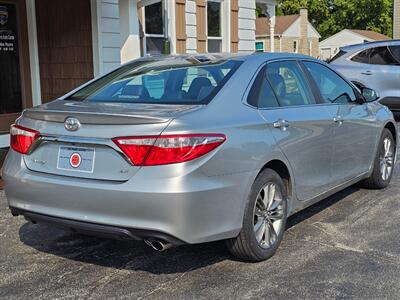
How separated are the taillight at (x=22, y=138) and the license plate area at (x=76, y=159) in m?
0.28

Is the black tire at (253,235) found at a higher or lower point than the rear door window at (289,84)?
lower

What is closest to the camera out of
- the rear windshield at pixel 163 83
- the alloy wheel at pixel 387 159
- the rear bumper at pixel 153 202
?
the rear bumper at pixel 153 202

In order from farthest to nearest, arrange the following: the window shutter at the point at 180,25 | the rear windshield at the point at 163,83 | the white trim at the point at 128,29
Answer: the window shutter at the point at 180,25 → the white trim at the point at 128,29 → the rear windshield at the point at 163,83

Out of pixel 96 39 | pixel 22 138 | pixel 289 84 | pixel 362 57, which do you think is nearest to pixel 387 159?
pixel 289 84

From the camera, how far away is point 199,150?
360 cm

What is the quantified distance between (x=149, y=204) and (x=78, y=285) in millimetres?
845

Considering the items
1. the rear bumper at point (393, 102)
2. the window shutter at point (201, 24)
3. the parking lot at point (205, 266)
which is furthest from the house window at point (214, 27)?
the parking lot at point (205, 266)

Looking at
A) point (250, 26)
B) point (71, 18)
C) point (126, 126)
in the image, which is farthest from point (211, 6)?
point (126, 126)

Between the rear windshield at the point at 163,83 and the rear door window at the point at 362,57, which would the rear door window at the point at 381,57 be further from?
the rear windshield at the point at 163,83

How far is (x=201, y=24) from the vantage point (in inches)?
494

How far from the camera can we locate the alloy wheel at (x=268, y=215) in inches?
165

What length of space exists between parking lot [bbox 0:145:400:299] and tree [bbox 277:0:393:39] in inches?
2534

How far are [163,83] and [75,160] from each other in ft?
3.61

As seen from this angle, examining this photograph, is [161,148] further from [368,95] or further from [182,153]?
[368,95]
